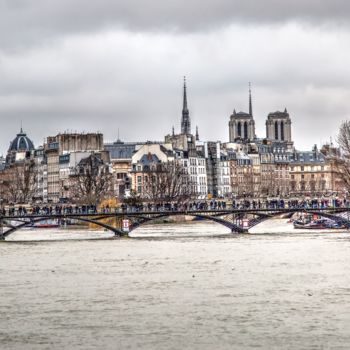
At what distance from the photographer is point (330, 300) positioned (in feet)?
171

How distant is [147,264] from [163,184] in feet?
315

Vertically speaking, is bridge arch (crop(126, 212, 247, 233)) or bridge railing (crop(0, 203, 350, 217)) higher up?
bridge railing (crop(0, 203, 350, 217))

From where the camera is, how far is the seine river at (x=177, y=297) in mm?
44719

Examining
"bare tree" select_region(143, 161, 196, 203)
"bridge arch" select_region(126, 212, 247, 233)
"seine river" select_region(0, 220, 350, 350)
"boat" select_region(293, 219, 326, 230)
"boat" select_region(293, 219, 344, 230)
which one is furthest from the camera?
"bare tree" select_region(143, 161, 196, 203)

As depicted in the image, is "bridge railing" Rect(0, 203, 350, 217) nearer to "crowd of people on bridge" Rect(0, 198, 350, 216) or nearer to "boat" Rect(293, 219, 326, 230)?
"crowd of people on bridge" Rect(0, 198, 350, 216)

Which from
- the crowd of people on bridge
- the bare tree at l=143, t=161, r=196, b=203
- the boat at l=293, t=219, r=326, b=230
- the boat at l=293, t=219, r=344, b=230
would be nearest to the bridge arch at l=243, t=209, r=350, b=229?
the crowd of people on bridge

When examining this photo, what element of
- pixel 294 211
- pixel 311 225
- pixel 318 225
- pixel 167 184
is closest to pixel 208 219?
pixel 294 211

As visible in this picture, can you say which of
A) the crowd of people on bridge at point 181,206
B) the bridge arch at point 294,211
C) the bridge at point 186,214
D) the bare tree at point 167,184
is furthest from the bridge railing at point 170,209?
the bare tree at point 167,184

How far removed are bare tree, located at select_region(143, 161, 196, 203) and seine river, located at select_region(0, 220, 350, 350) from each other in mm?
78018

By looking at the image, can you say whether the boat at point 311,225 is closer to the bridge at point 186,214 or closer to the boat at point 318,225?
the boat at point 318,225

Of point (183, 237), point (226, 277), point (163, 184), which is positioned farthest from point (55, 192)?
point (226, 277)

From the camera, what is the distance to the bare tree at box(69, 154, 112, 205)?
523 feet

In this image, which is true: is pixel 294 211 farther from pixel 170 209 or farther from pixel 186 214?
pixel 170 209

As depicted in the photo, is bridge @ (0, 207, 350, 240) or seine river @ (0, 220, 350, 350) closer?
seine river @ (0, 220, 350, 350)
